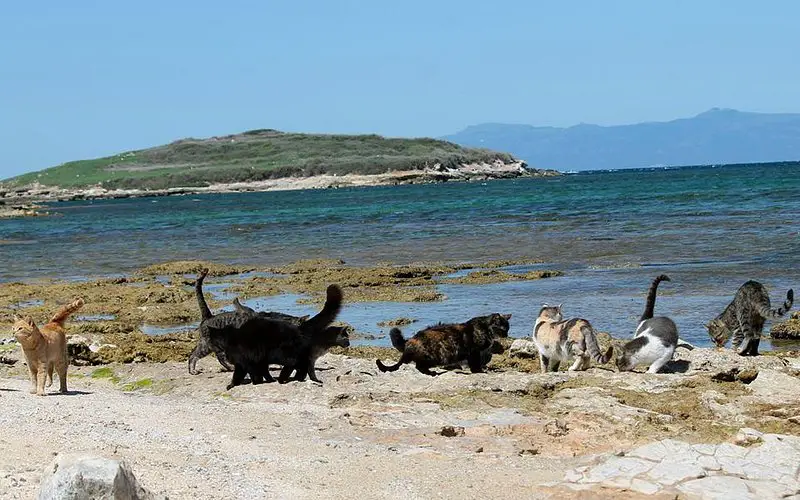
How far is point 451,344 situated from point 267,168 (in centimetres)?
14074

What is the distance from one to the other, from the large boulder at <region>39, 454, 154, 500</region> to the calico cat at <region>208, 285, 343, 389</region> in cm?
546

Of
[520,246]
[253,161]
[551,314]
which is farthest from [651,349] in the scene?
[253,161]

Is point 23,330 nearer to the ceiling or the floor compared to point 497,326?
nearer to the ceiling

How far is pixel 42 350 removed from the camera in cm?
1023

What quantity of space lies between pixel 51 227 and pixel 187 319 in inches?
1729

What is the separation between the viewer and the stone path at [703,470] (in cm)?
690

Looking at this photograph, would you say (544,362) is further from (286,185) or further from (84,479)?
(286,185)

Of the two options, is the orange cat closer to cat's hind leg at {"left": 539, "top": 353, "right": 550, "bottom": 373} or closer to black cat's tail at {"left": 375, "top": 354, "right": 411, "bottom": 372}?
black cat's tail at {"left": 375, "top": 354, "right": 411, "bottom": 372}

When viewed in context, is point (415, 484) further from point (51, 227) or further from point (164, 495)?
point (51, 227)

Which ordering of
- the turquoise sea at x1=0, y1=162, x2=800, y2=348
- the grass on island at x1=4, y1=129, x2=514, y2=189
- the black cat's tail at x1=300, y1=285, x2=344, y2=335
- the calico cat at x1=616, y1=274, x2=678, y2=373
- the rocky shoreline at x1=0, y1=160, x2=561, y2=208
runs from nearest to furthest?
1. the calico cat at x1=616, y1=274, x2=678, y2=373
2. the black cat's tail at x1=300, y1=285, x2=344, y2=335
3. the turquoise sea at x1=0, y1=162, x2=800, y2=348
4. the rocky shoreline at x1=0, y1=160, x2=561, y2=208
5. the grass on island at x1=4, y1=129, x2=514, y2=189

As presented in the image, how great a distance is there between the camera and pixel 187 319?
17.2m

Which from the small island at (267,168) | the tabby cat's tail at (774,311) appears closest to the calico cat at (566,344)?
the tabby cat's tail at (774,311)

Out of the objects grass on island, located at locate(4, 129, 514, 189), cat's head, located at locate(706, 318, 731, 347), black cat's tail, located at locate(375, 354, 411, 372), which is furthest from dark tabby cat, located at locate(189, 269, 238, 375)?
grass on island, located at locate(4, 129, 514, 189)

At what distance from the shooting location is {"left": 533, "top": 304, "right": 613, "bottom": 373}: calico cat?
11328 mm
